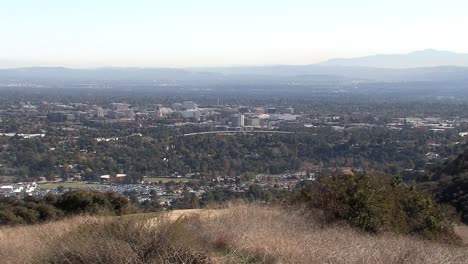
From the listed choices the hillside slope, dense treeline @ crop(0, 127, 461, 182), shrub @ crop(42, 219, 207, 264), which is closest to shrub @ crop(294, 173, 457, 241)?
shrub @ crop(42, 219, 207, 264)

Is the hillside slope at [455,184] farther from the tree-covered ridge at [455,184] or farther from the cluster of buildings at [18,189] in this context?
the cluster of buildings at [18,189]

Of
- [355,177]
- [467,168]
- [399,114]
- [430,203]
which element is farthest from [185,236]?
[399,114]

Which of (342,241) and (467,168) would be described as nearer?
(342,241)

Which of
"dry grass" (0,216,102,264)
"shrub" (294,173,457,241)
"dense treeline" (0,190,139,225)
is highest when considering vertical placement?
"dry grass" (0,216,102,264)

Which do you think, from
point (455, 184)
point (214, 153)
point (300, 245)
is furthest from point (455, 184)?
point (214, 153)

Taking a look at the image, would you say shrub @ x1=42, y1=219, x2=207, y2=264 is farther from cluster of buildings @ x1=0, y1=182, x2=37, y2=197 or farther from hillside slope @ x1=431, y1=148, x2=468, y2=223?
cluster of buildings @ x1=0, y1=182, x2=37, y2=197

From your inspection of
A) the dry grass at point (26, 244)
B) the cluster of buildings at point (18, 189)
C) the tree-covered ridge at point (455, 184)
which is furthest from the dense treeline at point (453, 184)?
the cluster of buildings at point (18, 189)

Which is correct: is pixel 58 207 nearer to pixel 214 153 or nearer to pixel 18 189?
pixel 18 189

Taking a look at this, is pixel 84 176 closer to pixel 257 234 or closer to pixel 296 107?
pixel 257 234
